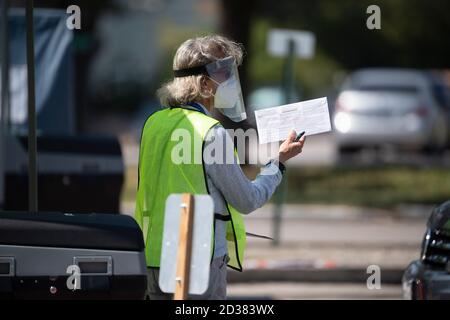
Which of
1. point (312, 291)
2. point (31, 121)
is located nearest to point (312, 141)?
point (312, 291)

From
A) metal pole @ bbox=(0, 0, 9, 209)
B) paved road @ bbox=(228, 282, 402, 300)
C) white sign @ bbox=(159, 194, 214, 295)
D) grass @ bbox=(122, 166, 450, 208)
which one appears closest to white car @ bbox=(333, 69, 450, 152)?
grass @ bbox=(122, 166, 450, 208)

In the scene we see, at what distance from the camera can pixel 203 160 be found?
4.90 m

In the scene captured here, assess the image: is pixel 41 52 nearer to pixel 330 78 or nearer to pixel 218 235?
pixel 218 235

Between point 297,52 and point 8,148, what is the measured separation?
4.99m

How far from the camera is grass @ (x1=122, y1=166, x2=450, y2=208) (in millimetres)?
18828

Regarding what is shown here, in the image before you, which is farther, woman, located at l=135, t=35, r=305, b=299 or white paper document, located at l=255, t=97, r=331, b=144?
white paper document, located at l=255, t=97, r=331, b=144

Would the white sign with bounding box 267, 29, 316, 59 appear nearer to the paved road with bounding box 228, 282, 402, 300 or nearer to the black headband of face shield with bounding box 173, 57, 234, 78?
the paved road with bounding box 228, 282, 402, 300

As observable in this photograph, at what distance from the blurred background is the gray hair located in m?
0.77

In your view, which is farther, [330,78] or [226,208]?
[330,78]

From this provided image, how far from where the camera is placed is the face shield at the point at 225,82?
200 inches

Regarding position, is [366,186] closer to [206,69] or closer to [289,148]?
[289,148]

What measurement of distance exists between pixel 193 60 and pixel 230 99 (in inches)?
10.6
